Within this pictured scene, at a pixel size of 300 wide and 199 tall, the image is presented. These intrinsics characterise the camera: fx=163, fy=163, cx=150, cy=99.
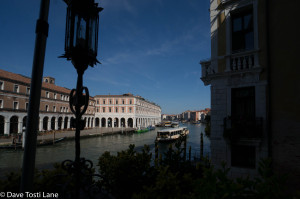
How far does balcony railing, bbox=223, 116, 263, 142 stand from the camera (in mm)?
6395

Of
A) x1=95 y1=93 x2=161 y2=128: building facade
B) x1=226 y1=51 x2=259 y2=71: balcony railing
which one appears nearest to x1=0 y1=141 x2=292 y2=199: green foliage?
x1=226 y1=51 x2=259 y2=71: balcony railing

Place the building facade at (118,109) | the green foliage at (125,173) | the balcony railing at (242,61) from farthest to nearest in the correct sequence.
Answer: the building facade at (118,109) → the balcony railing at (242,61) → the green foliage at (125,173)

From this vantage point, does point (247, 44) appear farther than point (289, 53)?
Yes

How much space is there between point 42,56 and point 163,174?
2.93 meters

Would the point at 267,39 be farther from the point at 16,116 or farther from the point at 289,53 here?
the point at 16,116

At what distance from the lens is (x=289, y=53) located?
622 centimetres

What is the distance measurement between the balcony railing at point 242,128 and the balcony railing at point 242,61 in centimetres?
218

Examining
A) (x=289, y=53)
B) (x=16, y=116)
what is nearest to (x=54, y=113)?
(x=16, y=116)

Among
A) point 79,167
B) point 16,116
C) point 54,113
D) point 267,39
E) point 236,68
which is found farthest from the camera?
point 54,113

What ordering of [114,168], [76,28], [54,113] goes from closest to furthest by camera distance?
[76,28] < [114,168] < [54,113]

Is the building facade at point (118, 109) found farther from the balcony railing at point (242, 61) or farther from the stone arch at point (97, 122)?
the balcony railing at point (242, 61)

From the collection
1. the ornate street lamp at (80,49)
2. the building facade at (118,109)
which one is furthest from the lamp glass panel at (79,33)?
the building facade at (118,109)

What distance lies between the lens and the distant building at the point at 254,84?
241 inches

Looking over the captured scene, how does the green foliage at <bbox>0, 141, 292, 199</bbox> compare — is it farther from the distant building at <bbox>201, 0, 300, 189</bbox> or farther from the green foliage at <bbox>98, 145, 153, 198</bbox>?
the distant building at <bbox>201, 0, 300, 189</bbox>
